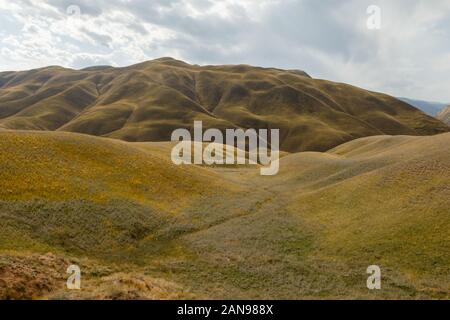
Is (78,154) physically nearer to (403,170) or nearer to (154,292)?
(154,292)

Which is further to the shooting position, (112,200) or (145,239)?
(112,200)

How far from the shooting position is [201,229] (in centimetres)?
4194

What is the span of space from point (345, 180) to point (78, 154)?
4321cm

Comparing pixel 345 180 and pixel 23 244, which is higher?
pixel 345 180

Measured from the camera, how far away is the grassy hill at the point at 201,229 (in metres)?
26.5

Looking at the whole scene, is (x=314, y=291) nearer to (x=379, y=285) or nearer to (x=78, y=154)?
(x=379, y=285)

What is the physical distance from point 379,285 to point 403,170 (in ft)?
99.1

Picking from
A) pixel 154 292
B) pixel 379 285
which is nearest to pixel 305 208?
pixel 379 285

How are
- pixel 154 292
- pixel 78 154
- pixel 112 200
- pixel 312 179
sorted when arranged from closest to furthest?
pixel 154 292
pixel 112 200
pixel 78 154
pixel 312 179

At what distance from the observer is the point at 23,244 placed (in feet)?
95.6

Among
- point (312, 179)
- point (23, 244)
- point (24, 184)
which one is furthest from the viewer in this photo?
point (312, 179)

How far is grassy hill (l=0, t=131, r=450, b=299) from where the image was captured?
1043 inches
